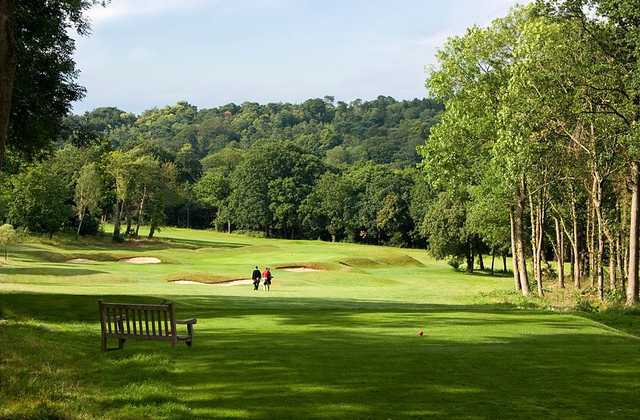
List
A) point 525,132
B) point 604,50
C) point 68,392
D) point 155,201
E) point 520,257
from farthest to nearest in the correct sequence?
point 155,201
point 520,257
point 525,132
point 604,50
point 68,392

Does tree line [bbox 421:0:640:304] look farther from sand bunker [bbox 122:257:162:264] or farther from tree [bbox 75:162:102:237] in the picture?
tree [bbox 75:162:102:237]

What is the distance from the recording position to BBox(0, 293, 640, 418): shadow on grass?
1025 cm

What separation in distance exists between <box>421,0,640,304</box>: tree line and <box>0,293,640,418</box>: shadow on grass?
13.5 meters

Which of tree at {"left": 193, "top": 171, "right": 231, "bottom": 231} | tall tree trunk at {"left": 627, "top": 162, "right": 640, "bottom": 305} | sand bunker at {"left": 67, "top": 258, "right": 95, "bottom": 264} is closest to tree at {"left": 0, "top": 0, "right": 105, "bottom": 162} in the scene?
tall tree trunk at {"left": 627, "top": 162, "right": 640, "bottom": 305}

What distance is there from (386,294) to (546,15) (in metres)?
20.6

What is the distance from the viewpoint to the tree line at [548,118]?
3086cm

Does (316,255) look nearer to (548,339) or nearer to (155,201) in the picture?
(155,201)

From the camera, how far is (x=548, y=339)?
1830 centimetres

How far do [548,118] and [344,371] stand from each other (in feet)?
80.0

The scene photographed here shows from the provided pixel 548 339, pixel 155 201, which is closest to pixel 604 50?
pixel 548 339

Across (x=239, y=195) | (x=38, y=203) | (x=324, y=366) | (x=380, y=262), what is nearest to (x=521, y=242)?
(x=324, y=366)

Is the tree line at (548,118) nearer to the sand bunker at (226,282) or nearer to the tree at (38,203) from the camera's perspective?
the sand bunker at (226,282)

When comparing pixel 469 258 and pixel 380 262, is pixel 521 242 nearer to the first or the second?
pixel 380 262

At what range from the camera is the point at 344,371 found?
12.8 metres
